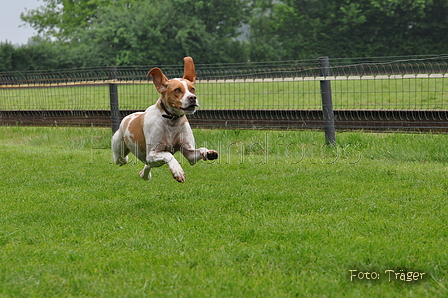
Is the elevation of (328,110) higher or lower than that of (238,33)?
lower

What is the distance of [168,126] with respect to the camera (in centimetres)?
585

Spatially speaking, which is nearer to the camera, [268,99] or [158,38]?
[268,99]

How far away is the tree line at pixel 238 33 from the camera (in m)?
41.8

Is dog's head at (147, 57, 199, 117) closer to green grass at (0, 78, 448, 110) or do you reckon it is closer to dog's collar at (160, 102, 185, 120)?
dog's collar at (160, 102, 185, 120)

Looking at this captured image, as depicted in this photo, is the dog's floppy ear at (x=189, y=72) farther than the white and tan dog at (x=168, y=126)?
Yes

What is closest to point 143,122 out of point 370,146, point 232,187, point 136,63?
point 232,187

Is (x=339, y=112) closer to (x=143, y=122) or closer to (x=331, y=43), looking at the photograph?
(x=143, y=122)

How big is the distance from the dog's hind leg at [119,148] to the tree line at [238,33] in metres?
32.7

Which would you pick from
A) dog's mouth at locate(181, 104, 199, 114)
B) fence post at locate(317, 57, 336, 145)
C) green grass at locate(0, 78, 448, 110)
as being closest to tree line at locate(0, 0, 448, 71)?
green grass at locate(0, 78, 448, 110)

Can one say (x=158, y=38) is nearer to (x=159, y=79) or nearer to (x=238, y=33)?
(x=238, y=33)

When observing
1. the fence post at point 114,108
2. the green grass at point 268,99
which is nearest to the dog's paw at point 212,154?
the green grass at point 268,99

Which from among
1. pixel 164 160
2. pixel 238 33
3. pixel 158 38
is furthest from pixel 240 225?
pixel 238 33

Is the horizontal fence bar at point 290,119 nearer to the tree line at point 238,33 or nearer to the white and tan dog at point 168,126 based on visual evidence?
the white and tan dog at point 168,126

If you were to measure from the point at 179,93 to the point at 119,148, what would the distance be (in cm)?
163
